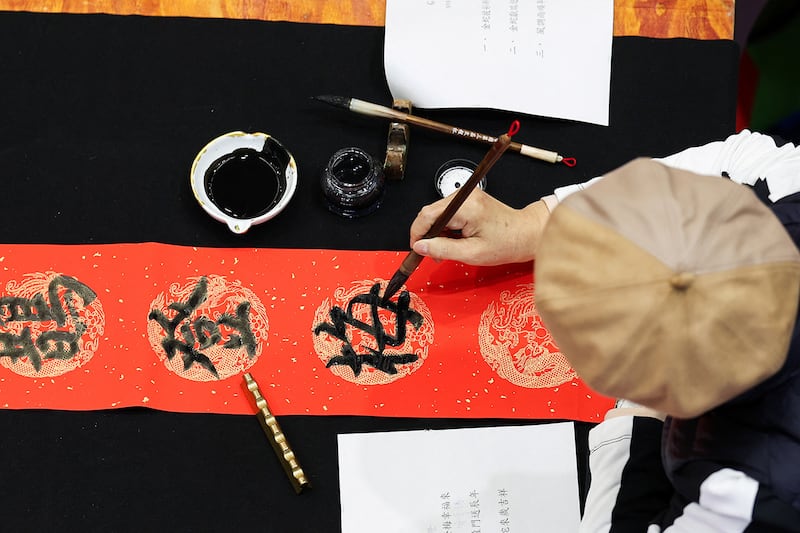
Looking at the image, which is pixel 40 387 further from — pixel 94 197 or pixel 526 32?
pixel 526 32

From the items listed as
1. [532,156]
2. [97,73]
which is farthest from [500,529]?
[97,73]

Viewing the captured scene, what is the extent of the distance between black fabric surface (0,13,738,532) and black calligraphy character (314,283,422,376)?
6 centimetres

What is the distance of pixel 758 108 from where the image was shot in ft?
4.38

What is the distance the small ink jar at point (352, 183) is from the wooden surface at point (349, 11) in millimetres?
196

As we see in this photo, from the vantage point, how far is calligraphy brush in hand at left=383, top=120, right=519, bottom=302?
26.7 inches

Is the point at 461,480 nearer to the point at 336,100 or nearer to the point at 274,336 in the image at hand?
the point at 274,336

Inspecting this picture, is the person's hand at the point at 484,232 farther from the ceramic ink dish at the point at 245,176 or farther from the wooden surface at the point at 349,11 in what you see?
the wooden surface at the point at 349,11

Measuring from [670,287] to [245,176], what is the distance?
54 cm

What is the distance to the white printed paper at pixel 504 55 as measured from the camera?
3.06 ft

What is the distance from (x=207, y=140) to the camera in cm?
93

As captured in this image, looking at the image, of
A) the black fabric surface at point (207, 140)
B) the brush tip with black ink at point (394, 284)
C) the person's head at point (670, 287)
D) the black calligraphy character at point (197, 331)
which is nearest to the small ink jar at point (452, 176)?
the black fabric surface at point (207, 140)

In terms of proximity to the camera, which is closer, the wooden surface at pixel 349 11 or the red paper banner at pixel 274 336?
the red paper banner at pixel 274 336

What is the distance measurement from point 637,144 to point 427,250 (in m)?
0.32

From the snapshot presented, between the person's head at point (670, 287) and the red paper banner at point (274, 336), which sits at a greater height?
the person's head at point (670, 287)
